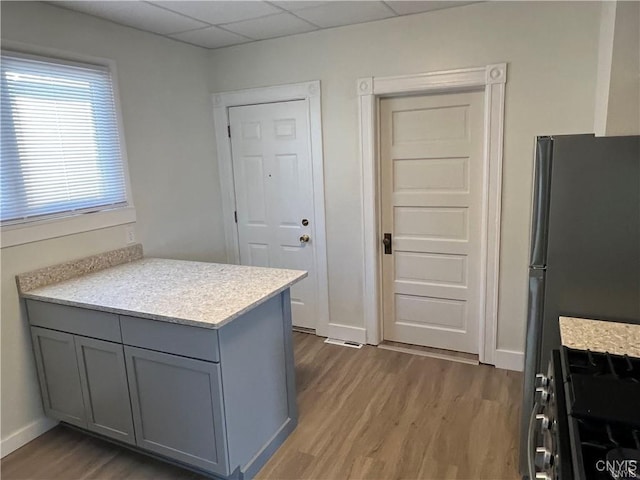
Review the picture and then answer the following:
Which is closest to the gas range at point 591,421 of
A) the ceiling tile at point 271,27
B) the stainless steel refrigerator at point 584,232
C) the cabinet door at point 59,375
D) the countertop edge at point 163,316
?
the stainless steel refrigerator at point 584,232

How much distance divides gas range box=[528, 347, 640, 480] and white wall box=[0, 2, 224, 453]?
2604 millimetres

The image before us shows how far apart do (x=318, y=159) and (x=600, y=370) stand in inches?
102

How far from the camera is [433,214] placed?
336 centimetres

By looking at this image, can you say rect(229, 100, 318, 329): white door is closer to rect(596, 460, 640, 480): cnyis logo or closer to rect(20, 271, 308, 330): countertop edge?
rect(20, 271, 308, 330): countertop edge

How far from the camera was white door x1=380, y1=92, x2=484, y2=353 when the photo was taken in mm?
3186

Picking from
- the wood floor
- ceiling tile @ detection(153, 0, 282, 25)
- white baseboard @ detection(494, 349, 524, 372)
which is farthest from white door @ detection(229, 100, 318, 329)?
white baseboard @ detection(494, 349, 524, 372)

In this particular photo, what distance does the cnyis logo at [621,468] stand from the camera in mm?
948

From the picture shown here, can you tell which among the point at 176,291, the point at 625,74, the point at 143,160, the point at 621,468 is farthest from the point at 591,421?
the point at 143,160

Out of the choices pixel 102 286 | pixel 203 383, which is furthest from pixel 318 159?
pixel 203 383

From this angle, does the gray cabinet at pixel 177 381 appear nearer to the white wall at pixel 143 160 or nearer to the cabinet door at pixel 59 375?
the cabinet door at pixel 59 375

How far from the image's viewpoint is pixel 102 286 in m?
2.48

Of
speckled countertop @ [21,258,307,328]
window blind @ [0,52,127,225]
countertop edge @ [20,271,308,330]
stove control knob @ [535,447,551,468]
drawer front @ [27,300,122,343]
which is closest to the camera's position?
stove control knob @ [535,447,551,468]

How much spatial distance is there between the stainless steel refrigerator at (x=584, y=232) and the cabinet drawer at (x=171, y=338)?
1.41 m

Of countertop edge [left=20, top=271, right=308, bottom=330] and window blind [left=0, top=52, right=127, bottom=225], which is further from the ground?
window blind [left=0, top=52, right=127, bottom=225]
